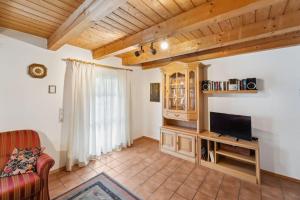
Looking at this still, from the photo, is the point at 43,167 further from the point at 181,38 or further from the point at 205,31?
the point at 205,31

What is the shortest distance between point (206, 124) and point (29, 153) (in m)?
3.23

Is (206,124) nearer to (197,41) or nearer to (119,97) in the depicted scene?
(197,41)

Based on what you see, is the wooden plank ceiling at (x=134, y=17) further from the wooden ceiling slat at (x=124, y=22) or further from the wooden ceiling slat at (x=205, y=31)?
the wooden ceiling slat at (x=205, y=31)

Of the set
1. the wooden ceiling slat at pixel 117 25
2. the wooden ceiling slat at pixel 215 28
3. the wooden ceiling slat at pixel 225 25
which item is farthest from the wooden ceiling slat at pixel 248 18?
the wooden ceiling slat at pixel 117 25

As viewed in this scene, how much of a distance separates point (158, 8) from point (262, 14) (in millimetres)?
1318

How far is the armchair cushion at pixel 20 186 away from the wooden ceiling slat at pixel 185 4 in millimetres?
2611

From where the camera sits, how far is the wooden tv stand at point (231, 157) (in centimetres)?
234

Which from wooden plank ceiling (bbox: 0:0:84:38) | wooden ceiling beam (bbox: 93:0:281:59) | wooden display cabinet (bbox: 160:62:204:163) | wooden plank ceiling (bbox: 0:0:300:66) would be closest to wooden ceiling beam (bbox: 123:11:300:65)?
wooden plank ceiling (bbox: 0:0:300:66)

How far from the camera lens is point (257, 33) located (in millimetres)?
1944

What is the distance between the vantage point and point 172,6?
1.59 metres

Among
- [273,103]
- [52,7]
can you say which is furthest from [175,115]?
[52,7]

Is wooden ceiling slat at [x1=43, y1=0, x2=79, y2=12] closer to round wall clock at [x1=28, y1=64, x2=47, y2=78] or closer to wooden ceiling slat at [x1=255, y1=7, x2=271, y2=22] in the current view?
round wall clock at [x1=28, y1=64, x2=47, y2=78]

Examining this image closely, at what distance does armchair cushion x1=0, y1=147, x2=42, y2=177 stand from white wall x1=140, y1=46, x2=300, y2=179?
3.40 metres

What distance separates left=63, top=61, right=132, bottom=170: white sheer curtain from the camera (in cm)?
277
